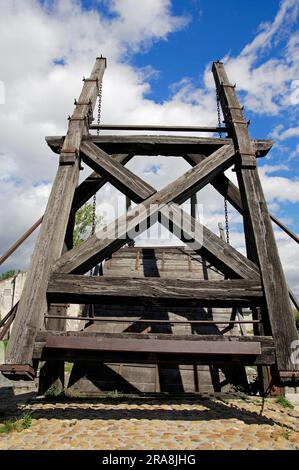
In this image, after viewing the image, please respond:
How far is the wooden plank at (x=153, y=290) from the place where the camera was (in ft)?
11.4

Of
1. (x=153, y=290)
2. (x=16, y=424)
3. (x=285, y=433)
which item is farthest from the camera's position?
(x=153, y=290)

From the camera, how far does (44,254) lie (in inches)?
141

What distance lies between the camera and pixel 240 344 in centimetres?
301

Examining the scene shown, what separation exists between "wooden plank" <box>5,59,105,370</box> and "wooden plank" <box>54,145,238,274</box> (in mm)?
200

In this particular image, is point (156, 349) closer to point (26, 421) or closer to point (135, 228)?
point (135, 228)

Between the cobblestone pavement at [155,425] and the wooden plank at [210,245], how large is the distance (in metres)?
1.58

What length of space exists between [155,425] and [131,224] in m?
2.20

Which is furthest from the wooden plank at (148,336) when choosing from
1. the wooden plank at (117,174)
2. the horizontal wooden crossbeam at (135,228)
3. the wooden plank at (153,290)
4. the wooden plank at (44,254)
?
the wooden plank at (117,174)

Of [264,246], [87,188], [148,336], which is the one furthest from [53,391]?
[264,246]

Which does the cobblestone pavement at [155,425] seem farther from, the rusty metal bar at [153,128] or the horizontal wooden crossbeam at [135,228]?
the rusty metal bar at [153,128]

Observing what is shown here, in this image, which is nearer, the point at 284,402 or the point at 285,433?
the point at 285,433

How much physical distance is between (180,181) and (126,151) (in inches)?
41.2
